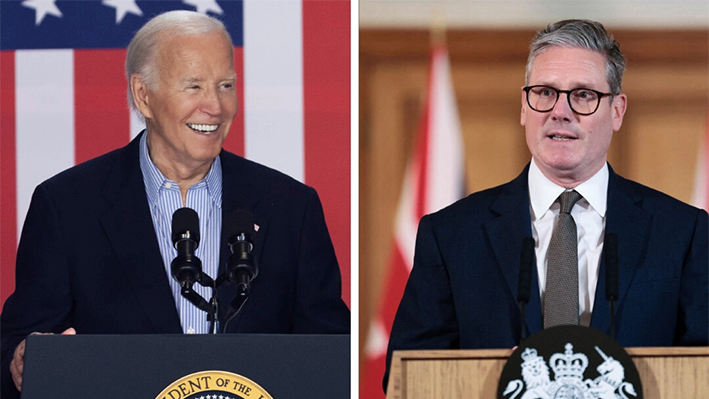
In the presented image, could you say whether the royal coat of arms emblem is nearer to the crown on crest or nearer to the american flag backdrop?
the crown on crest

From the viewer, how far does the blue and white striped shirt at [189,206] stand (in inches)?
145

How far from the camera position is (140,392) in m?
2.83

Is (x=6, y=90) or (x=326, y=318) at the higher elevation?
(x=6, y=90)

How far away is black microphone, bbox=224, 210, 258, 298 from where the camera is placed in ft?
9.64

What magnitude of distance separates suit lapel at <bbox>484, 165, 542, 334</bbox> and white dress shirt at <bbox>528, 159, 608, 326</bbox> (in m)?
0.03

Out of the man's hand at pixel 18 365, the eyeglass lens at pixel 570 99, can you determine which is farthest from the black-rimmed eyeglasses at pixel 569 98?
the man's hand at pixel 18 365

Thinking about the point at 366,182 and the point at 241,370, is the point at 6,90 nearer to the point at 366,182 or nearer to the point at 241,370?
the point at 366,182

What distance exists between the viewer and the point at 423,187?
13.0 feet

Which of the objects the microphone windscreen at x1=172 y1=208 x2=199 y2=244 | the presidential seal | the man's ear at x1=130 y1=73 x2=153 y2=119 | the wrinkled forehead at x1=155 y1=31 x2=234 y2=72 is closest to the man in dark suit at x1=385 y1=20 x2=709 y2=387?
the presidential seal

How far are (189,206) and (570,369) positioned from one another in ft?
6.56

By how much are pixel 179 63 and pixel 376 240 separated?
3.62 feet

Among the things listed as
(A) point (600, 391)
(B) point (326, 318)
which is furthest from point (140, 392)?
(A) point (600, 391)

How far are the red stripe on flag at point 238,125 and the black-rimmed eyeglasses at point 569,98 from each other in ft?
4.02

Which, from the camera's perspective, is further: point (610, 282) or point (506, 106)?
point (506, 106)
